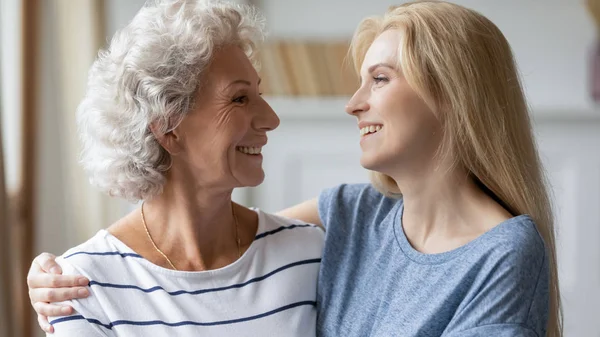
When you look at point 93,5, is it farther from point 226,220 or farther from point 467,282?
point 467,282

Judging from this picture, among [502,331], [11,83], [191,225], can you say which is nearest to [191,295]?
[191,225]

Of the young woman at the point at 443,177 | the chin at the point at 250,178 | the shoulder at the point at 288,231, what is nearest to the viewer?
the young woman at the point at 443,177

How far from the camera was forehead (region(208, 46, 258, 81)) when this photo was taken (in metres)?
1.84

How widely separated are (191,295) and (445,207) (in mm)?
575

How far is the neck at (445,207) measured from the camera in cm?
171

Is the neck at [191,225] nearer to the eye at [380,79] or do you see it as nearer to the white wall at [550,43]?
the eye at [380,79]

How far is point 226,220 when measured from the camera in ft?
6.32

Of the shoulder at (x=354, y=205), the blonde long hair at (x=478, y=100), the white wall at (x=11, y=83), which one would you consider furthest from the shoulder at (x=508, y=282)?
the white wall at (x=11, y=83)

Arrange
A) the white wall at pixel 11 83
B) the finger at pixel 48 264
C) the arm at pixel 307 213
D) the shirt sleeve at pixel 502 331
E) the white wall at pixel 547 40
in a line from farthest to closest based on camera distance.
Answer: the white wall at pixel 547 40
the white wall at pixel 11 83
the arm at pixel 307 213
the finger at pixel 48 264
the shirt sleeve at pixel 502 331

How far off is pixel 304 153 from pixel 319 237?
219cm

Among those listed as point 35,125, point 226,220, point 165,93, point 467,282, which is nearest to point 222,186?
point 226,220

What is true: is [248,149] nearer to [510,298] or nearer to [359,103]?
[359,103]

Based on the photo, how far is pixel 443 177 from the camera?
5.73ft

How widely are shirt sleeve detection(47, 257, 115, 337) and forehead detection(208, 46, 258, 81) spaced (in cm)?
52
